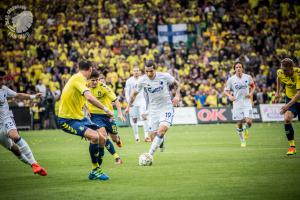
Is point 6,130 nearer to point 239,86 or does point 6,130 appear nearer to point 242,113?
point 242,113

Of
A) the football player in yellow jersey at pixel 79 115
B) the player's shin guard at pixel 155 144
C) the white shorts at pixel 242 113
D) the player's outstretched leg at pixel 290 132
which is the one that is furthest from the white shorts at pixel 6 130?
the white shorts at pixel 242 113

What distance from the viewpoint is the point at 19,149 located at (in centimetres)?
1459

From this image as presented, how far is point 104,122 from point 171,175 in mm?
4216

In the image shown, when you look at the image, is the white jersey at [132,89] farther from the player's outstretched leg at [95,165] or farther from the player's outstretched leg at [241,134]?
the player's outstretched leg at [95,165]

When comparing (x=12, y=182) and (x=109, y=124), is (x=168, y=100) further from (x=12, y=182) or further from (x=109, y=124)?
(x=12, y=182)

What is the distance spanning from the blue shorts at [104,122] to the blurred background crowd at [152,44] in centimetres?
1989

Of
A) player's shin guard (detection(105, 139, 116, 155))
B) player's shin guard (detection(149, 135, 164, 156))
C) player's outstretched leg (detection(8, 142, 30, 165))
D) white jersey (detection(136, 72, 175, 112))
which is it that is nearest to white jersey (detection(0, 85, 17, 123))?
player's outstretched leg (detection(8, 142, 30, 165))

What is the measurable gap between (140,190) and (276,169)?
4101mm

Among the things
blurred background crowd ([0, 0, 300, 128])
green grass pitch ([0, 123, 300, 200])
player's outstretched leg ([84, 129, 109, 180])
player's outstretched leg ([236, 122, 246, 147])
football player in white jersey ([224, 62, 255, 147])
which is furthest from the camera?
blurred background crowd ([0, 0, 300, 128])

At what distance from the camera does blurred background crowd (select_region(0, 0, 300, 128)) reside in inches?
1533

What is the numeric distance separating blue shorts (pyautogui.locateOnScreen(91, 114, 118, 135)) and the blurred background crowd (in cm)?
1989

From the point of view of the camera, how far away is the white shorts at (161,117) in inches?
666

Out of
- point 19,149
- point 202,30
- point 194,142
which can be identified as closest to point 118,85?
point 202,30

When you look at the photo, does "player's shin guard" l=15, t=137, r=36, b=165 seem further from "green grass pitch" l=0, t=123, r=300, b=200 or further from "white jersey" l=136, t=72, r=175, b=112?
"white jersey" l=136, t=72, r=175, b=112
